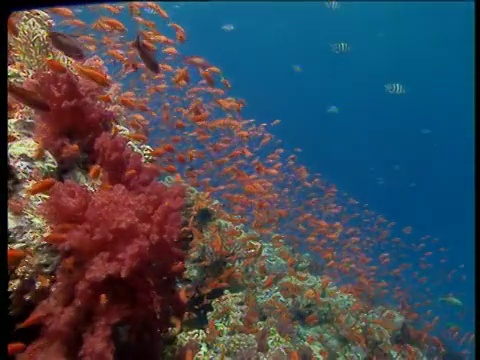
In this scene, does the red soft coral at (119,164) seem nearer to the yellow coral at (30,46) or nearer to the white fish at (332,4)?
the yellow coral at (30,46)

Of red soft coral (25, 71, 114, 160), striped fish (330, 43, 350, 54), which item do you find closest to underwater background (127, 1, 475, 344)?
striped fish (330, 43, 350, 54)

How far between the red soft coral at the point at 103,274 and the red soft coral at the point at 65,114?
2.61 ft

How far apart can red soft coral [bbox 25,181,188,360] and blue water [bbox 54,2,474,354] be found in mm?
84131

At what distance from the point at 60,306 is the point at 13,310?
0.44m

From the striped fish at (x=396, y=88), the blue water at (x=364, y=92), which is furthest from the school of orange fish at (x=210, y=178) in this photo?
the blue water at (x=364, y=92)

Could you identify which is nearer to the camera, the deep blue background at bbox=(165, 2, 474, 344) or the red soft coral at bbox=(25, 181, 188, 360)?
the red soft coral at bbox=(25, 181, 188, 360)

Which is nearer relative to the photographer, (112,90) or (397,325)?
(112,90)

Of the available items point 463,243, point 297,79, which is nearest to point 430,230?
point 463,243

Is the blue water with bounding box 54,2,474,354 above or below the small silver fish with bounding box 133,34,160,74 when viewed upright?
above

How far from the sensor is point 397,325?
34.8 ft

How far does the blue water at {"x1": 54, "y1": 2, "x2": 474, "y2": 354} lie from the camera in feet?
298

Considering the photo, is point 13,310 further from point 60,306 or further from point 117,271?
point 117,271

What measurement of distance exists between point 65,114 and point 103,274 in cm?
184

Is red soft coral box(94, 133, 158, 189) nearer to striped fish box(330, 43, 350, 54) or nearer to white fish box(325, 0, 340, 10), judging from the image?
striped fish box(330, 43, 350, 54)
